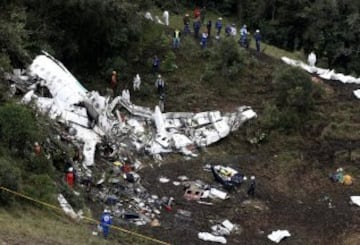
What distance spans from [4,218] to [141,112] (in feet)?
38.1

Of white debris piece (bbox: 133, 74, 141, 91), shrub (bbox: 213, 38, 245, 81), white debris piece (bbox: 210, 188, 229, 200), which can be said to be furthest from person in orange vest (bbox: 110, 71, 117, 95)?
white debris piece (bbox: 210, 188, 229, 200)

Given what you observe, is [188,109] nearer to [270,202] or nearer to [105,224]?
[270,202]

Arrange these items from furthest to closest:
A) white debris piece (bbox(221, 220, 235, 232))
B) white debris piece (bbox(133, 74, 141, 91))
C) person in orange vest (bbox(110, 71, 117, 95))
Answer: white debris piece (bbox(133, 74, 141, 91))
person in orange vest (bbox(110, 71, 117, 95))
white debris piece (bbox(221, 220, 235, 232))

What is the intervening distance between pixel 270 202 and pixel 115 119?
7.09 m

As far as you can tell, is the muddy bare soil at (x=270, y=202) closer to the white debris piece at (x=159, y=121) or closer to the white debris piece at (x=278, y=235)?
the white debris piece at (x=278, y=235)

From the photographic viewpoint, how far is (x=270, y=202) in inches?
939

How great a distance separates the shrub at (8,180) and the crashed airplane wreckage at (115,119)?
4.89m

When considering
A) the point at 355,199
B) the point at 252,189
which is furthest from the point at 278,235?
the point at 355,199

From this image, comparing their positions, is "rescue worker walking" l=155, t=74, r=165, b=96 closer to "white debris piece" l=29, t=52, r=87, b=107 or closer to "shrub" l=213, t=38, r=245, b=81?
"shrub" l=213, t=38, r=245, b=81

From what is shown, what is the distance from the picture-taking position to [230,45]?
105ft

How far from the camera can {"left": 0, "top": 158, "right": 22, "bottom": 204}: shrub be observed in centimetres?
1841

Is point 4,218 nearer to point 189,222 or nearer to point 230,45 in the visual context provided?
point 189,222

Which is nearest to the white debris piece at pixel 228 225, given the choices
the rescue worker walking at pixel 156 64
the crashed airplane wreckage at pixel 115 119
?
the crashed airplane wreckage at pixel 115 119

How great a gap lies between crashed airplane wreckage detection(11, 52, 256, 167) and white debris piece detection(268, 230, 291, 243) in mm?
5962
